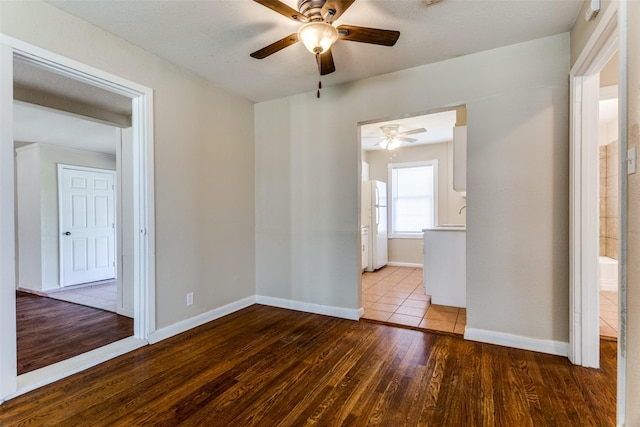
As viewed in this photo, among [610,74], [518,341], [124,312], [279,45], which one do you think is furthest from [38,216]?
[610,74]

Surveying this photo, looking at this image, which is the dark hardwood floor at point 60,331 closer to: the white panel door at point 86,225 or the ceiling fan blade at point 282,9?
the white panel door at point 86,225

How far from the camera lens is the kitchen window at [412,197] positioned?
6209 millimetres

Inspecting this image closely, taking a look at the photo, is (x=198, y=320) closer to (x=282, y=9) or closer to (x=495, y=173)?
(x=282, y=9)

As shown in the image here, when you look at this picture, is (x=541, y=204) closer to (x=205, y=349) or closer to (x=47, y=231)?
(x=205, y=349)

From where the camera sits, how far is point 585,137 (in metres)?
2.18

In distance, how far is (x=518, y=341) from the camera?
8.29ft

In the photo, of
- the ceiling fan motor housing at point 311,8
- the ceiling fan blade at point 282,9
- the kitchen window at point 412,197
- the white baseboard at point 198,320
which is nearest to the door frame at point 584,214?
the ceiling fan motor housing at point 311,8

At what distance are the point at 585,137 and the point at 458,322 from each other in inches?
75.6

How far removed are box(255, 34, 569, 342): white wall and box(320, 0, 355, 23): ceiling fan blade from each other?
4.43ft

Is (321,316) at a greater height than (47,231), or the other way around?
(47,231)

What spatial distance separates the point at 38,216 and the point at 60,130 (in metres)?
1.53

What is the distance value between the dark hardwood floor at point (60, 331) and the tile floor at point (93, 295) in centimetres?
14

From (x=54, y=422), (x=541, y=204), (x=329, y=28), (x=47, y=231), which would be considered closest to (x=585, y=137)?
(x=541, y=204)

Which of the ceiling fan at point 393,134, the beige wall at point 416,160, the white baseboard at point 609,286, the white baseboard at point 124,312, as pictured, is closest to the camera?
the white baseboard at point 124,312
